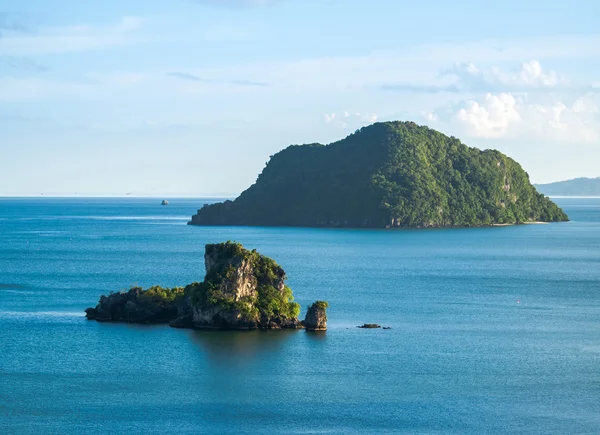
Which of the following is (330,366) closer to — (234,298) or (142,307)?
(234,298)

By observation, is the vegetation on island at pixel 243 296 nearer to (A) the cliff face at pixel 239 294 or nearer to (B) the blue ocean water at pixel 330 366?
(A) the cliff face at pixel 239 294

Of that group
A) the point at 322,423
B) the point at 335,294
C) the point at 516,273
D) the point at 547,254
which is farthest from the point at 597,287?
the point at 322,423

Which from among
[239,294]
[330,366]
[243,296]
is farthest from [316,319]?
[330,366]

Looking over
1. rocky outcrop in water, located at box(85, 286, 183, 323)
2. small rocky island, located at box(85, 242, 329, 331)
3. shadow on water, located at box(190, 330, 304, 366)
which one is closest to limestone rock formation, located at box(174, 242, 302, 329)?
small rocky island, located at box(85, 242, 329, 331)

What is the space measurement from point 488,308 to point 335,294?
737 inches

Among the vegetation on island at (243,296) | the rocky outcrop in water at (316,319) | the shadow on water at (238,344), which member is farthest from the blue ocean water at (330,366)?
the vegetation on island at (243,296)

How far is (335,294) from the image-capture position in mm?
122125

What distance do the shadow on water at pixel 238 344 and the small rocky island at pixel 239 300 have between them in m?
1.37

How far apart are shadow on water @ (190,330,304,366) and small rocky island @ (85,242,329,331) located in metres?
1.37

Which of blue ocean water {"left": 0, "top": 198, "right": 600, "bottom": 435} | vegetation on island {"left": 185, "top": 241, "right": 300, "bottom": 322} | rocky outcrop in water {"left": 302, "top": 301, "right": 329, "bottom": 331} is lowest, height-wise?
blue ocean water {"left": 0, "top": 198, "right": 600, "bottom": 435}

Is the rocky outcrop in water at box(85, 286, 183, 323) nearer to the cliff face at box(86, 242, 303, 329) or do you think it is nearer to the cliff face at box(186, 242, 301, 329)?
the cliff face at box(86, 242, 303, 329)

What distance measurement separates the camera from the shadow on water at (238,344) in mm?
82356

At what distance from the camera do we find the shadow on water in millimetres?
82356

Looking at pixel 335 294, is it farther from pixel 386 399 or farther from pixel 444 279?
pixel 386 399
